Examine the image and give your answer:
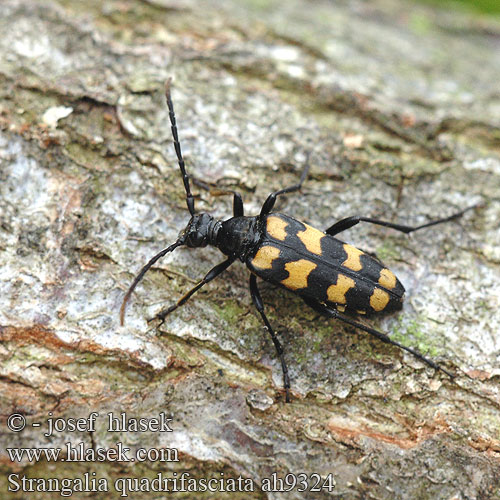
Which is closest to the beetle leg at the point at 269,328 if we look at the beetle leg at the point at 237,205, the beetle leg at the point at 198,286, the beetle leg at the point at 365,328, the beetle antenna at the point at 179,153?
the beetle leg at the point at 198,286

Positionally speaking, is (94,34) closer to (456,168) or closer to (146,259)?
(146,259)

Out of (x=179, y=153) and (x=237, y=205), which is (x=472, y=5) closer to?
(x=237, y=205)

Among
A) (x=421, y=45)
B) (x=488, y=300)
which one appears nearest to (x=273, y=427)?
(x=488, y=300)

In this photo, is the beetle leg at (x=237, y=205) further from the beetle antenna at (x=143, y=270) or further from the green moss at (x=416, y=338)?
the green moss at (x=416, y=338)

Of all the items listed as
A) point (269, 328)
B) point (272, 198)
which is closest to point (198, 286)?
point (269, 328)

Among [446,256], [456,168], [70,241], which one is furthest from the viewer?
[456,168]

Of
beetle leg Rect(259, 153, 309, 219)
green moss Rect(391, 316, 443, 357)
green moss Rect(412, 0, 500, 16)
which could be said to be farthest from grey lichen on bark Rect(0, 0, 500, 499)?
green moss Rect(412, 0, 500, 16)

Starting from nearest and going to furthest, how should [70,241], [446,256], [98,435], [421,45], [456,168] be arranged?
[98,435], [70,241], [446,256], [456,168], [421,45]
